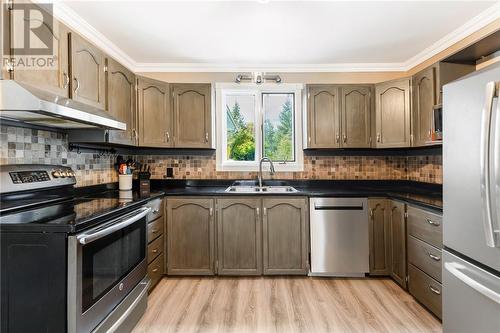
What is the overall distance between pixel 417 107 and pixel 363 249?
4.98 ft

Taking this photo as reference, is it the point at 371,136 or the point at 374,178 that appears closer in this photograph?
the point at 371,136

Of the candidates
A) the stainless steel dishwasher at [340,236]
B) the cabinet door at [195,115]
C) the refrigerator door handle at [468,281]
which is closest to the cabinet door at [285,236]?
the stainless steel dishwasher at [340,236]

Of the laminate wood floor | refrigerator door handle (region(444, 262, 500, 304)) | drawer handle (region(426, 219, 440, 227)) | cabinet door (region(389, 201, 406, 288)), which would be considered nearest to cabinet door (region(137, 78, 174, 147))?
the laminate wood floor

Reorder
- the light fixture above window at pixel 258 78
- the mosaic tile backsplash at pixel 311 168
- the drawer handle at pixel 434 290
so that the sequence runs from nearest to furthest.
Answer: the drawer handle at pixel 434 290 < the mosaic tile backsplash at pixel 311 168 < the light fixture above window at pixel 258 78

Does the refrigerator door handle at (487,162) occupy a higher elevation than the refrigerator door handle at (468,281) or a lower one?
higher

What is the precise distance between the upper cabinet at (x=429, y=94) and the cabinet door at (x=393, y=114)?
84mm

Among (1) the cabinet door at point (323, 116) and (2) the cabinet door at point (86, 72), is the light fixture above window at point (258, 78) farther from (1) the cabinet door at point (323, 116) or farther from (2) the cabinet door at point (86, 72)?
(2) the cabinet door at point (86, 72)

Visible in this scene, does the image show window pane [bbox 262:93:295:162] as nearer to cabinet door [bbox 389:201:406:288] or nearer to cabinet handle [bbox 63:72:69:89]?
cabinet door [bbox 389:201:406:288]

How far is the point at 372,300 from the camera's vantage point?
7.95ft

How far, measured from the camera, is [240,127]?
352 centimetres

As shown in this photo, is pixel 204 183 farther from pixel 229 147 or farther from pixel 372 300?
pixel 372 300

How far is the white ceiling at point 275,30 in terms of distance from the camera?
2.16m

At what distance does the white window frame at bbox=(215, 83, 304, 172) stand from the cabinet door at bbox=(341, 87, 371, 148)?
0.53m

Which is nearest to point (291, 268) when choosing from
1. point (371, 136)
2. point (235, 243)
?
point (235, 243)
